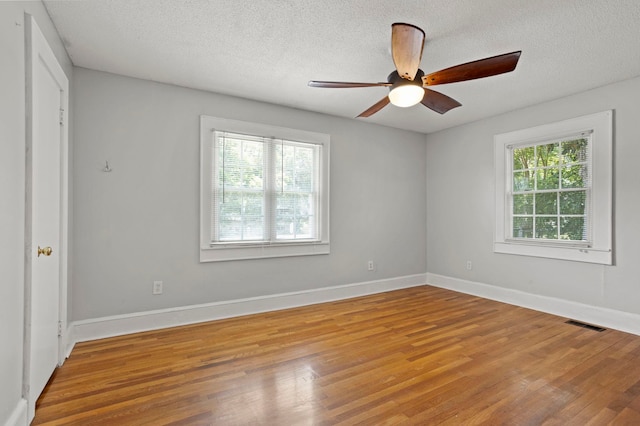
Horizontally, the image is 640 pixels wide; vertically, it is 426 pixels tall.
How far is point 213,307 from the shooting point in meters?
3.61

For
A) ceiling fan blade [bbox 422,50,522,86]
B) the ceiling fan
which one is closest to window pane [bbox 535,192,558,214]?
the ceiling fan

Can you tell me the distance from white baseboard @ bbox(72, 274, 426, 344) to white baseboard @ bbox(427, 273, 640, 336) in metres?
1.11

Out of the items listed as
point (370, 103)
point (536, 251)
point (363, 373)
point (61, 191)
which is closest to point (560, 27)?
point (370, 103)

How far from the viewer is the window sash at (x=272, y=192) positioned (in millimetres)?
3674

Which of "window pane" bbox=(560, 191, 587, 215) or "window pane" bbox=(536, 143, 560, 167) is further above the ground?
"window pane" bbox=(536, 143, 560, 167)

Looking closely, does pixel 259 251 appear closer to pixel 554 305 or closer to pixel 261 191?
pixel 261 191

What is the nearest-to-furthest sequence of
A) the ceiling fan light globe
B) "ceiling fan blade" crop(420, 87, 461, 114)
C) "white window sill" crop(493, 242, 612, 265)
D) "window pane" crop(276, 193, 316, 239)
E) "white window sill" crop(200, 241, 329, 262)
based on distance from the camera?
the ceiling fan light globe → "ceiling fan blade" crop(420, 87, 461, 114) → "white window sill" crop(493, 242, 612, 265) → "white window sill" crop(200, 241, 329, 262) → "window pane" crop(276, 193, 316, 239)

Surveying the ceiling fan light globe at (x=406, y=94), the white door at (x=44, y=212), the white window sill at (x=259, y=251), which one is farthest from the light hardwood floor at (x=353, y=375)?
the ceiling fan light globe at (x=406, y=94)

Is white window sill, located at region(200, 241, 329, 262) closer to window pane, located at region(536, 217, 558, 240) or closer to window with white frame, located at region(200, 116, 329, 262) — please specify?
window with white frame, located at region(200, 116, 329, 262)

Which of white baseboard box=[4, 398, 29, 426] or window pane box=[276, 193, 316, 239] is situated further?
window pane box=[276, 193, 316, 239]

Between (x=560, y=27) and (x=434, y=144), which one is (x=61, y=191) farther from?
(x=434, y=144)

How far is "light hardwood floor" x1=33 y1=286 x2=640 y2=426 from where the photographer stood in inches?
74.6

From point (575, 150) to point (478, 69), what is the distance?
7.83 ft

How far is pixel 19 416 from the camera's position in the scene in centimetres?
165
